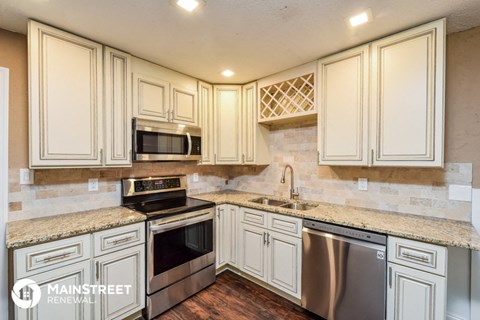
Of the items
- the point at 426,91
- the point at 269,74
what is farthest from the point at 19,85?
the point at 426,91

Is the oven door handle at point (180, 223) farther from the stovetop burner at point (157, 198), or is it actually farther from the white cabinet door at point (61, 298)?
the white cabinet door at point (61, 298)

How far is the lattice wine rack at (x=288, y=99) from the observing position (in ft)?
7.68

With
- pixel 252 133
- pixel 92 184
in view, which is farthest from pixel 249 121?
pixel 92 184

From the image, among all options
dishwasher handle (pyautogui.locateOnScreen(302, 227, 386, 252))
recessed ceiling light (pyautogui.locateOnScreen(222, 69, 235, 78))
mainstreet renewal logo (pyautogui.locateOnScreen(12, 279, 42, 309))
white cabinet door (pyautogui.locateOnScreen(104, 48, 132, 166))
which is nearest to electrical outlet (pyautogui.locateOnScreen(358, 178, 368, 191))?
dishwasher handle (pyautogui.locateOnScreen(302, 227, 386, 252))

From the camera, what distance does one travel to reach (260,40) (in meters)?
1.88

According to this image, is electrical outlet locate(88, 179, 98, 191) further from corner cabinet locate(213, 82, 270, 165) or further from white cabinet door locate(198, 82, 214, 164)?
corner cabinet locate(213, 82, 270, 165)

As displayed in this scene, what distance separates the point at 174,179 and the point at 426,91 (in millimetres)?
2512

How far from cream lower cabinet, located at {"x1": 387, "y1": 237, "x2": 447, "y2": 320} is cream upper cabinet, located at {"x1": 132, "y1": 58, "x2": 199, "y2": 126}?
223 cm

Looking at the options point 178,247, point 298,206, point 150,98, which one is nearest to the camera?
point 178,247

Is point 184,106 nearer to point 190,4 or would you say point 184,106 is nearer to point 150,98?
point 150,98

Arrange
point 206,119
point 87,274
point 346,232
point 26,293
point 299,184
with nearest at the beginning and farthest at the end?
point 26,293 → point 87,274 → point 346,232 → point 299,184 → point 206,119

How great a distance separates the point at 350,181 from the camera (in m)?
2.30

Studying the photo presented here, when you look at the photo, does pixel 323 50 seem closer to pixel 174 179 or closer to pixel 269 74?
pixel 269 74

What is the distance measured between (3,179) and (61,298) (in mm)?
988
